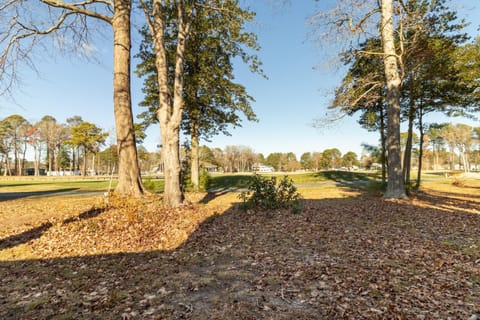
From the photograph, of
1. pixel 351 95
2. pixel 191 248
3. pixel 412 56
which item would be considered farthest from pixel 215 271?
pixel 412 56

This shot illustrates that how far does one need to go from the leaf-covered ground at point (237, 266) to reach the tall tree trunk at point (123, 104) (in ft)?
4.71

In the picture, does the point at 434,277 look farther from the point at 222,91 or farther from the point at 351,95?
the point at 222,91

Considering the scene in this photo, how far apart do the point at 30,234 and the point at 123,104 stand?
4962 mm

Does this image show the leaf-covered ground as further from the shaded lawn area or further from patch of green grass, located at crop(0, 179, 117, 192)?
patch of green grass, located at crop(0, 179, 117, 192)

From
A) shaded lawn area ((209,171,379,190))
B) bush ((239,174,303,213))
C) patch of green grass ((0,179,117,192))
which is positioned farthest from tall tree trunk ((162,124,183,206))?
patch of green grass ((0,179,117,192))

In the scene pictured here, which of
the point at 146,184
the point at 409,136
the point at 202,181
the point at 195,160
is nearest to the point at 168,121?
the point at 146,184

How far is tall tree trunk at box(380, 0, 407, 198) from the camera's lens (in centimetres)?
928

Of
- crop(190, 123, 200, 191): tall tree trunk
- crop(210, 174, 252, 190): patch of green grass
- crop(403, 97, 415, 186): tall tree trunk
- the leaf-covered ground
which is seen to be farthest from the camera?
crop(210, 174, 252, 190): patch of green grass

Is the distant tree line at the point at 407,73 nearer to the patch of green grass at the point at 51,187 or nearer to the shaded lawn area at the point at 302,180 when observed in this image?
the shaded lawn area at the point at 302,180

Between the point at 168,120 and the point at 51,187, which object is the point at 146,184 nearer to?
the point at 168,120

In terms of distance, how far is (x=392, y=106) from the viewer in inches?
368

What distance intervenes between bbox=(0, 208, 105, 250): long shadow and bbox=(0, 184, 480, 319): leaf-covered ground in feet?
0.10

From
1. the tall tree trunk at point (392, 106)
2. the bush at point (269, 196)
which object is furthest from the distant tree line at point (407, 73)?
the bush at point (269, 196)

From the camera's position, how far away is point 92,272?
3891 millimetres
